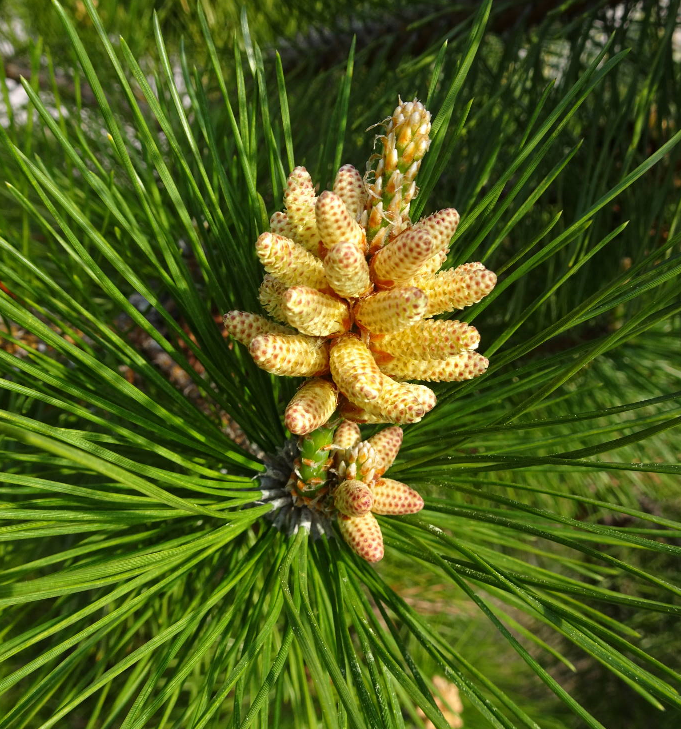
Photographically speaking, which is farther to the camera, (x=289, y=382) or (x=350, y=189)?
(x=289, y=382)

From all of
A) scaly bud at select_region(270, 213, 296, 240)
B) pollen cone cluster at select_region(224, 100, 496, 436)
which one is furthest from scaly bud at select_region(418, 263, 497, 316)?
scaly bud at select_region(270, 213, 296, 240)

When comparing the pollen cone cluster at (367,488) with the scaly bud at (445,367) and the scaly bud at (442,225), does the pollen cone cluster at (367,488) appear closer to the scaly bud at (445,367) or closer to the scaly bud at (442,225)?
the scaly bud at (445,367)

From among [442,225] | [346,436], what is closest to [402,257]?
[442,225]

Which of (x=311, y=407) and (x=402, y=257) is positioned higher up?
(x=402, y=257)

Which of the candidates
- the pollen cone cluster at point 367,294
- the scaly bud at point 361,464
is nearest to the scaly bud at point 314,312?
the pollen cone cluster at point 367,294

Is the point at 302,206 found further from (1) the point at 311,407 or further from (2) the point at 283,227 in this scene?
(1) the point at 311,407

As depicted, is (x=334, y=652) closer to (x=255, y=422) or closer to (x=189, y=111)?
(x=255, y=422)

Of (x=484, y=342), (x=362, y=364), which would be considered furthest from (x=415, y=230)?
(x=484, y=342)
